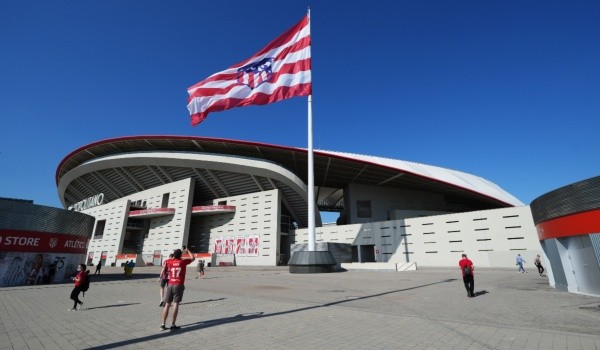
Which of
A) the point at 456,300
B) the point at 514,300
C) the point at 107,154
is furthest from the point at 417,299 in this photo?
the point at 107,154

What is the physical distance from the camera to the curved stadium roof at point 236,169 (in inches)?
1567

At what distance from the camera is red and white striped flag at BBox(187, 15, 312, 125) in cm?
1859

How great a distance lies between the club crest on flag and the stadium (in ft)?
63.1

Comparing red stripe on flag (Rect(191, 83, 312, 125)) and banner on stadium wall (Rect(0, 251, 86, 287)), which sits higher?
A: red stripe on flag (Rect(191, 83, 312, 125))

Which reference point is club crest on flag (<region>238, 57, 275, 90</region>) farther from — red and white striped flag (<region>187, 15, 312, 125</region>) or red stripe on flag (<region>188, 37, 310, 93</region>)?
red stripe on flag (<region>188, 37, 310, 93</region>)

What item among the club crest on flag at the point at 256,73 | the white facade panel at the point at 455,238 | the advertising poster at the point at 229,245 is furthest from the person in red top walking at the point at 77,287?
the advertising poster at the point at 229,245

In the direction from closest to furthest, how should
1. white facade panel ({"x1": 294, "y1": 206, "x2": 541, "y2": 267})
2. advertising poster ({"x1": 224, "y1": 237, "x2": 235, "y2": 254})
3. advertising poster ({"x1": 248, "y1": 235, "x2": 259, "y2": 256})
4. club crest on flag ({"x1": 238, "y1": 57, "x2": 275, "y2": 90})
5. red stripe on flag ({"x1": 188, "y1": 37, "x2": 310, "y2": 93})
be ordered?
club crest on flag ({"x1": 238, "y1": 57, "x2": 275, "y2": 90}) → red stripe on flag ({"x1": 188, "y1": 37, "x2": 310, "y2": 93}) → white facade panel ({"x1": 294, "y1": 206, "x2": 541, "y2": 267}) → advertising poster ({"x1": 248, "y1": 235, "x2": 259, "y2": 256}) → advertising poster ({"x1": 224, "y1": 237, "x2": 235, "y2": 254})

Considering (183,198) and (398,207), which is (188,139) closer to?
(183,198)

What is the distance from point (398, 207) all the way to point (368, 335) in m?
46.9

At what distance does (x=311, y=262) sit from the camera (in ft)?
69.2

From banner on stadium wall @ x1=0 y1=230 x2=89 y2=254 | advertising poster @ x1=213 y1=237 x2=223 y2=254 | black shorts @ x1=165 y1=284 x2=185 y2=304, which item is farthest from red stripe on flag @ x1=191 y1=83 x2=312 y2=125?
advertising poster @ x1=213 y1=237 x2=223 y2=254

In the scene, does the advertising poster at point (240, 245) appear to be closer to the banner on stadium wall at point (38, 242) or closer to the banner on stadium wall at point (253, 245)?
the banner on stadium wall at point (253, 245)

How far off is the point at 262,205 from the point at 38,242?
89.5ft

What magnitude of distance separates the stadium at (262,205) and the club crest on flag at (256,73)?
19.2 metres
